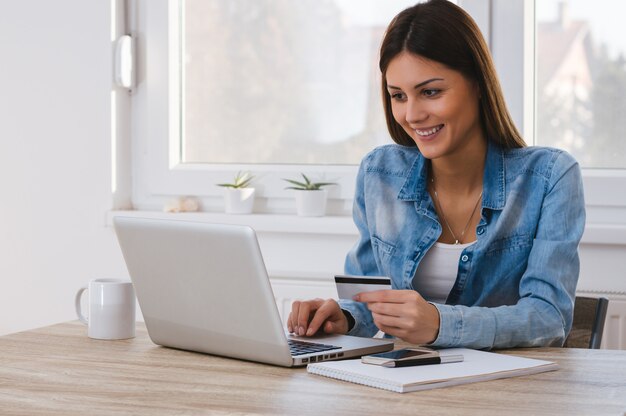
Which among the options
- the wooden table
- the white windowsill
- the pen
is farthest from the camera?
the white windowsill

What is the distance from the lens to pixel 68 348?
1506 millimetres

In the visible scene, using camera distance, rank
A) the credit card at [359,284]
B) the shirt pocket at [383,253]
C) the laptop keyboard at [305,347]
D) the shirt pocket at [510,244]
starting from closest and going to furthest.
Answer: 1. the laptop keyboard at [305,347]
2. the credit card at [359,284]
3. the shirt pocket at [510,244]
4. the shirt pocket at [383,253]

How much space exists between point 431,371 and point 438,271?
23.7 inches

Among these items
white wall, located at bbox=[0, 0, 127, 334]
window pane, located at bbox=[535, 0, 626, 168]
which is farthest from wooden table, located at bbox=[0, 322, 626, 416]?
white wall, located at bbox=[0, 0, 127, 334]

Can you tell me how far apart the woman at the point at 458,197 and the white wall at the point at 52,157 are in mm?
1188

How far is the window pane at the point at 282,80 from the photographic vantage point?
2730mm

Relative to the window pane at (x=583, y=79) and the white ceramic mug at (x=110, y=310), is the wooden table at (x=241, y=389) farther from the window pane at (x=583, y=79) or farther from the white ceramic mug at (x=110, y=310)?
the window pane at (x=583, y=79)

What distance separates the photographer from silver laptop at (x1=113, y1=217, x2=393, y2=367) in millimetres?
1307

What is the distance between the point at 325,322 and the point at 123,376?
41cm

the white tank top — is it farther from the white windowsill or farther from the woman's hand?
the white windowsill

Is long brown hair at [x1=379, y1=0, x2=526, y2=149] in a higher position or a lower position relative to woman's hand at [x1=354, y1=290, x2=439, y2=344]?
higher

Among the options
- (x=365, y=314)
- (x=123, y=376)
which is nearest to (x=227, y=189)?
(x=365, y=314)

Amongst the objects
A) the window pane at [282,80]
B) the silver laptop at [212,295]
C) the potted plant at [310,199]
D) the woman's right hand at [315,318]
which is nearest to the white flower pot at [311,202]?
the potted plant at [310,199]

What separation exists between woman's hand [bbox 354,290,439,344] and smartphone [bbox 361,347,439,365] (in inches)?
3.7
